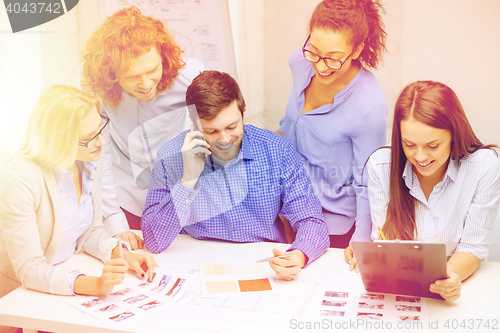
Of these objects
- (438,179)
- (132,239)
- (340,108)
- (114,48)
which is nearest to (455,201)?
(438,179)

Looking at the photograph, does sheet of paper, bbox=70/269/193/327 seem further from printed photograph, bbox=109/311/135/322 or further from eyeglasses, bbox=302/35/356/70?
eyeglasses, bbox=302/35/356/70

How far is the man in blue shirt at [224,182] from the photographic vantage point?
164 cm

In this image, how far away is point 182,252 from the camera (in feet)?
5.38

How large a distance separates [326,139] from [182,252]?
27.7 inches

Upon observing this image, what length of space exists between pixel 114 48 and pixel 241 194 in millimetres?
710

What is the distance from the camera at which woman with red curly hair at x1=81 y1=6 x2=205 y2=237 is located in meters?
1.59

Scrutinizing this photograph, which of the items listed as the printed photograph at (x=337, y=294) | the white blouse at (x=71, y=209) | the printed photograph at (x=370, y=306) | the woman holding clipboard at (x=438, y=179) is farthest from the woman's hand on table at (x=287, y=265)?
the white blouse at (x=71, y=209)

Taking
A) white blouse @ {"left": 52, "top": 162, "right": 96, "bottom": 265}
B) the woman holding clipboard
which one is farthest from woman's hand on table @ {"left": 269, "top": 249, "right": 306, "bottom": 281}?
white blouse @ {"left": 52, "top": 162, "right": 96, "bottom": 265}

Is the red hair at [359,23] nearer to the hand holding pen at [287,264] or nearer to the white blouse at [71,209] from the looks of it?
the hand holding pen at [287,264]

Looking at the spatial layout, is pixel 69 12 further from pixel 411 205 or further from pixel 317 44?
pixel 411 205

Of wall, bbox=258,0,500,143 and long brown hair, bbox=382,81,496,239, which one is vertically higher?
wall, bbox=258,0,500,143

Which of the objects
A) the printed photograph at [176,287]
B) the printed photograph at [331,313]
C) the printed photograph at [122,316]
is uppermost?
the printed photograph at [122,316]

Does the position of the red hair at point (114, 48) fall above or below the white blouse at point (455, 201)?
above

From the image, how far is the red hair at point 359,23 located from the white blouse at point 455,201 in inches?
15.1
